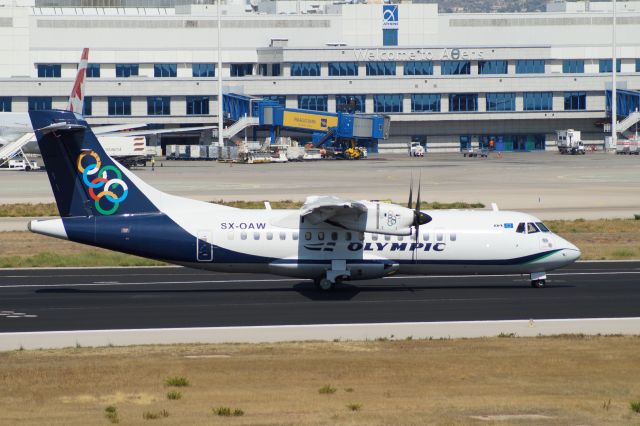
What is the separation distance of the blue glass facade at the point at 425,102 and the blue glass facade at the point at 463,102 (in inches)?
80.2

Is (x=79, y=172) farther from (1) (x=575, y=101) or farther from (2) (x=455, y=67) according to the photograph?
(1) (x=575, y=101)

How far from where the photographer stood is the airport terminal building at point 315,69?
5753 inches

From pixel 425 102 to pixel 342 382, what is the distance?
417ft

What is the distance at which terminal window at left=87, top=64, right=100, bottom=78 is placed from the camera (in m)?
151

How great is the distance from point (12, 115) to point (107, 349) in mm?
86671

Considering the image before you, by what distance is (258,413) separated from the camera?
2306 cm

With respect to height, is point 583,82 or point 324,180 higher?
point 583,82

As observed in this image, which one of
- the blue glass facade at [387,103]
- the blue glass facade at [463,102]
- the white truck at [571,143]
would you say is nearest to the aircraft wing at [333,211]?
the white truck at [571,143]

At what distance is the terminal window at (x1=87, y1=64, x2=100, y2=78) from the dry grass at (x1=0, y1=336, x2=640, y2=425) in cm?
12577

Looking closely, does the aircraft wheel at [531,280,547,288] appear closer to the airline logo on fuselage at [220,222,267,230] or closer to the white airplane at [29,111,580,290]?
the white airplane at [29,111,580,290]

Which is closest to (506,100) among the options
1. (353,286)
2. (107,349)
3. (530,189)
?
(530,189)

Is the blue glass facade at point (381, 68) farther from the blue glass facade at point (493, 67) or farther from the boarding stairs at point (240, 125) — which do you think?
the boarding stairs at point (240, 125)

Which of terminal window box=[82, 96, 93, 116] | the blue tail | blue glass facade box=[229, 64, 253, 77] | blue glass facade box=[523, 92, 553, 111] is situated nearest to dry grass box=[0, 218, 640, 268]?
the blue tail

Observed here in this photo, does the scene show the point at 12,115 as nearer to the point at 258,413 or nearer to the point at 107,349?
the point at 107,349
